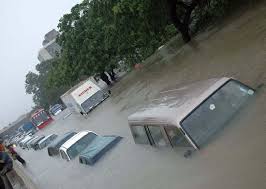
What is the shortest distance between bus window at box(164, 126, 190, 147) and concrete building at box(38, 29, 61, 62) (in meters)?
112

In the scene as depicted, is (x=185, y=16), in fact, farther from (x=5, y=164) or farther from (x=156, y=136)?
(x=5, y=164)

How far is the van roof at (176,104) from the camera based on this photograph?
34.6 feet

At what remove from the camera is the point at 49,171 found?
26781 mm

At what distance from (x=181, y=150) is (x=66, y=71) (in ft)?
110

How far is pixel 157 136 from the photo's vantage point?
11.9 m

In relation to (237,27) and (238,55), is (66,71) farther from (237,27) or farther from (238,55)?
(238,55)

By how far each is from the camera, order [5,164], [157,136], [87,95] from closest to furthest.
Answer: [5,164] → [157,136] → [87,95]

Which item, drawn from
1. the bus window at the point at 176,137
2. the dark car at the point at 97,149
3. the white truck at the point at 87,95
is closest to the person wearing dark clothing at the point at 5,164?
the bus window at the point at 176,137

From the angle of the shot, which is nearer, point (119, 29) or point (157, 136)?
point (157, 136)

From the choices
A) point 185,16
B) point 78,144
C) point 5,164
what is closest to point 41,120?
point 185,16

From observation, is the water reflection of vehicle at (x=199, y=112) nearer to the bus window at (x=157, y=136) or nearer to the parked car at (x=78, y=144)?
the bus window at (x=157, y=136)

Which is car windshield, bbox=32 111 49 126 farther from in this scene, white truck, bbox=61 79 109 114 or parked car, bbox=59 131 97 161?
parked car, bbox=59 131 97 161

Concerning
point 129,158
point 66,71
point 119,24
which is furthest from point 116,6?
point 66,71

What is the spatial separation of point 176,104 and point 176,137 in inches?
33.7
